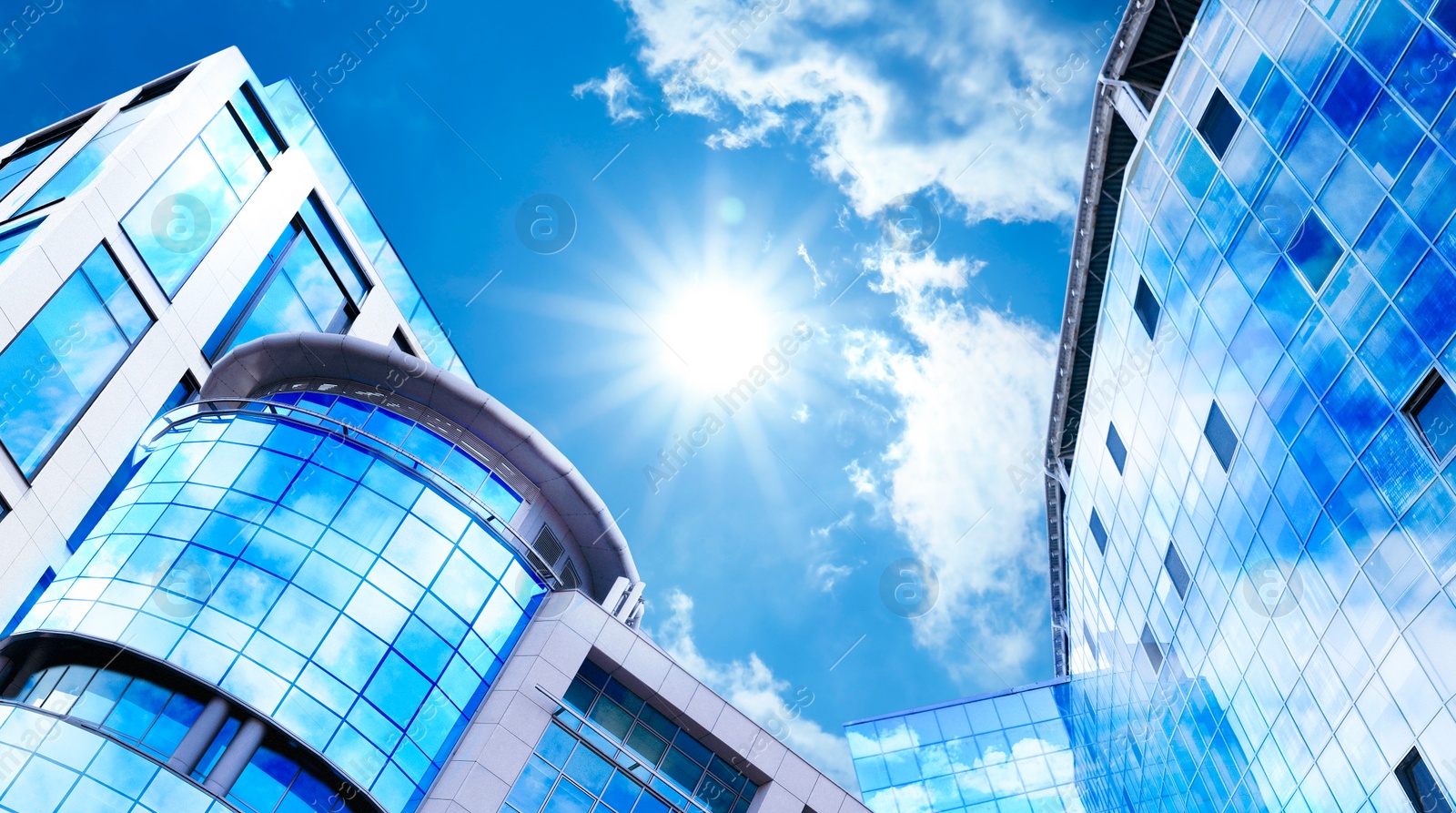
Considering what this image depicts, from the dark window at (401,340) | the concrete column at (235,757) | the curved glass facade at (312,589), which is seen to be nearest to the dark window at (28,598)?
the curved glass facade at (312,589)

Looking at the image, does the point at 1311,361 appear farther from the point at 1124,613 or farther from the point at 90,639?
the point at 90,639

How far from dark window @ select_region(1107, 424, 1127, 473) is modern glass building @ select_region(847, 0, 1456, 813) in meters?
0.15

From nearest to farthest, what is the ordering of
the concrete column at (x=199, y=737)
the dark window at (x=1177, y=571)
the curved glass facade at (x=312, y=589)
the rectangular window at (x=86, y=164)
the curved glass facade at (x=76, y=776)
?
the curved glass facade at (x=76, y=776)
the concrete column at (x=199, y=737)
the curved glass facade at (x=312, y=589)
the rectangular window at (x=86, y=164)
the dark window at (x=1177, y=571)

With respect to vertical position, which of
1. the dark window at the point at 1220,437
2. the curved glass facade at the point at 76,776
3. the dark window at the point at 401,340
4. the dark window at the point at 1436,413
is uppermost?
the dark window at the point at 1220,437

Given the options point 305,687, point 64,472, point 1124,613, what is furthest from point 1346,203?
point 64,472

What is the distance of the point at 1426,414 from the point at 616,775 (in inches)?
804

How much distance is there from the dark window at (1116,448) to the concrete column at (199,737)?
30.1 metres

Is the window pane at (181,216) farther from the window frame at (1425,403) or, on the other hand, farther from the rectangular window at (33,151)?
the window frame at (1425,403)

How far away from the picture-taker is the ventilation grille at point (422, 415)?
84.6 feet

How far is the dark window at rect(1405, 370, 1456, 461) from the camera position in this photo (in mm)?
18406

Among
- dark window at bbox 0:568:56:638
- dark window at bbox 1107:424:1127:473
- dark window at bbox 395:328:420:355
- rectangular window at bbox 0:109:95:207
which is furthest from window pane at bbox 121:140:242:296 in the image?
dark window at bbox 1107:424:1127:473

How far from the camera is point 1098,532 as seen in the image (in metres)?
38.4

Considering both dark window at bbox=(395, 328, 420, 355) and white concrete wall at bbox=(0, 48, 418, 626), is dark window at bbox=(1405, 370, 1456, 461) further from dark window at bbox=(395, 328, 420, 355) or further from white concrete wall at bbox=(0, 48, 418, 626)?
dark window at bbox=(395, 328, 420, 355)

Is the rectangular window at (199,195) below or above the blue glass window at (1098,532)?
below
